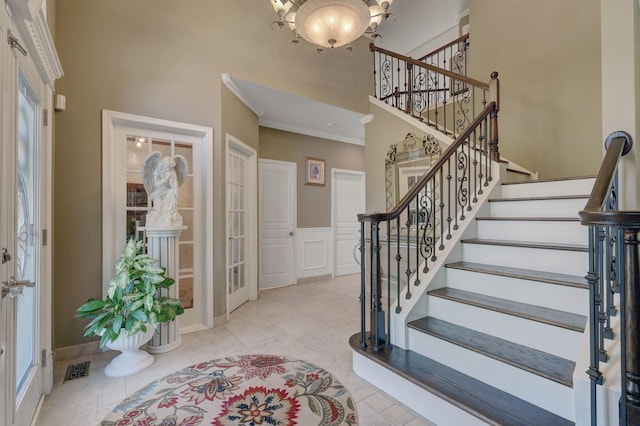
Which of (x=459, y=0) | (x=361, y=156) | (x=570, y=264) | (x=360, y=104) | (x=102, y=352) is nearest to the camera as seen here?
(x=570, y=264)

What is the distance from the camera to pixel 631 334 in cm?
104

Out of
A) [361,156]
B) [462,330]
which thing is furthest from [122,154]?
[361,156]

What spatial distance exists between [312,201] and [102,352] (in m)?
3.58

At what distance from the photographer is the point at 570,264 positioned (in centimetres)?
190

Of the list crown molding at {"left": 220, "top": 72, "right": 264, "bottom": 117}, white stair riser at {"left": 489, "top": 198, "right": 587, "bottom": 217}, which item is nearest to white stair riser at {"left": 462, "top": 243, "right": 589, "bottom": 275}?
white stair riser at {"left": 489, "top": 198, "right": 587, "bottom": 217}

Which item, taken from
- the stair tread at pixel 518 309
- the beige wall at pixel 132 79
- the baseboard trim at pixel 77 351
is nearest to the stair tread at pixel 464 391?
the stair tread at pixel 518 309

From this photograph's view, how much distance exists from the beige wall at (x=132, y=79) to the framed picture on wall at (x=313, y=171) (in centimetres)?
173

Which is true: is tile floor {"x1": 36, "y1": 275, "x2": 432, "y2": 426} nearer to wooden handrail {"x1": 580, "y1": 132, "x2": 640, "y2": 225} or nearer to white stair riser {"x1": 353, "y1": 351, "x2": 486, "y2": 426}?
white stair riser {"x1": 353, "y1": 351, "x2": 486, "y2": 426}

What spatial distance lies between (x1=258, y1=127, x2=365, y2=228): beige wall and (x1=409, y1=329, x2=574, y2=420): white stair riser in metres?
3.45

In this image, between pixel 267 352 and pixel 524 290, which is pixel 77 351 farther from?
pixel 524 290

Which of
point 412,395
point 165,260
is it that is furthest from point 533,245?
point 165,260

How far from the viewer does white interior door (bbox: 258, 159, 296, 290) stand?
4754mm

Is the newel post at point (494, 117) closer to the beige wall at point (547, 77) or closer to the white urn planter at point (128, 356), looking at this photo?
the beige wall at point (547, 77)

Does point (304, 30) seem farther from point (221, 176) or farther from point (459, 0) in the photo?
point (459, 0)
